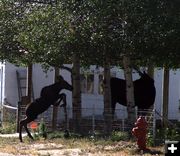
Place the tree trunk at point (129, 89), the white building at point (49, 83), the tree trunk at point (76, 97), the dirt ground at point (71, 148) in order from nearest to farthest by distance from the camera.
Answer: the dirt ground at point (71, 148), the tree trunk at point (129, 89), the tree trunk at point (76, 97), the white building at point (49, 83)

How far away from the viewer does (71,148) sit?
16.9 m

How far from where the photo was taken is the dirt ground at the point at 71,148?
49.8 feet

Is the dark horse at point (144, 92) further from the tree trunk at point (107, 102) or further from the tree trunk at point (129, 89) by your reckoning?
the tree trunk at point (129, 89)

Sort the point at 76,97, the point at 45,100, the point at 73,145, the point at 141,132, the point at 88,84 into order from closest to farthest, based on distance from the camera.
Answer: the point at 141,132 < the point at 73,145 < the point at 45,100 < the point at 76,97 < the point at 88,84

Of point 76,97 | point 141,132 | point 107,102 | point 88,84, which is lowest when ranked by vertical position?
point 141,132

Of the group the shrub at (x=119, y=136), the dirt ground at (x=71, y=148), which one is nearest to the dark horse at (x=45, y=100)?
the dirt ground at (x=71, y=148)

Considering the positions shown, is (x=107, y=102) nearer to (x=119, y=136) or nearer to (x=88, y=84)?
(x=119, y=136)

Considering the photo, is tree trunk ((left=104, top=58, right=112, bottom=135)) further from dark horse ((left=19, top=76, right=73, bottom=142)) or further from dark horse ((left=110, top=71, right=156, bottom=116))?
dark horse ((left=19, top=76, right=73, bottom=142))

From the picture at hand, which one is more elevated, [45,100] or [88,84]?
[88,84]

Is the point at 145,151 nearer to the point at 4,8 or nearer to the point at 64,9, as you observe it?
the point at 64,9

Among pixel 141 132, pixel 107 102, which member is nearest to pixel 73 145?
pixel 141 132

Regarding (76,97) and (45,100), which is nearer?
(45,100)

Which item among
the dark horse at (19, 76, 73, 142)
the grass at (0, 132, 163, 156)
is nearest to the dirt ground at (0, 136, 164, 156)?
the grass at (0, 132, 163, 156)

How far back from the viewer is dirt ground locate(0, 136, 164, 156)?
1518 cm
